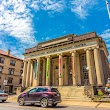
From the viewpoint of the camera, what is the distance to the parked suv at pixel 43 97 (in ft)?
36.1

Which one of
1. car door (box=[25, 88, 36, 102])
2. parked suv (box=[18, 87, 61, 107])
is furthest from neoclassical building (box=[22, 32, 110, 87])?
car door (box=[25, 88, 36, 102])

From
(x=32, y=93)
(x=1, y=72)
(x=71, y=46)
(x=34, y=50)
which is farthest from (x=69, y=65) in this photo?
(x=1, y=72)

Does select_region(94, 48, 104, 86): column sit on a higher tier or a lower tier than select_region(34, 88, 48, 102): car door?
higher

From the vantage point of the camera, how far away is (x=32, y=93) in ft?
39.8

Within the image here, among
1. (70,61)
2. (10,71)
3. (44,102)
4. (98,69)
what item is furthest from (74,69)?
(10,71)

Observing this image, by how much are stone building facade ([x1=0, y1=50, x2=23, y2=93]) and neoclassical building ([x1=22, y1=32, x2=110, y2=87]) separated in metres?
13.4

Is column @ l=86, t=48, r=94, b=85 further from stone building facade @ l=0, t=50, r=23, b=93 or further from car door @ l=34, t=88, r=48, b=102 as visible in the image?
stone building facade @ l=0, t=50, r=23, b=93

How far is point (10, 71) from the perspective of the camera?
47.1 metres

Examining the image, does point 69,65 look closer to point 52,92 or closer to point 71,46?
point 71,46

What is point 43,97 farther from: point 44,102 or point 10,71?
point 10,71

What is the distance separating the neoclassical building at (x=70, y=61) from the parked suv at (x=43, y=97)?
13653 millimetres

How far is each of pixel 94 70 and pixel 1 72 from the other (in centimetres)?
3186

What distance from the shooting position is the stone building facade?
4412 centimetres

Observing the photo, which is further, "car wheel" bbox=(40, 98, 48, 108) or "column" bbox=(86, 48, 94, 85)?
"column" bbox=(86, 48, 94, 85)
